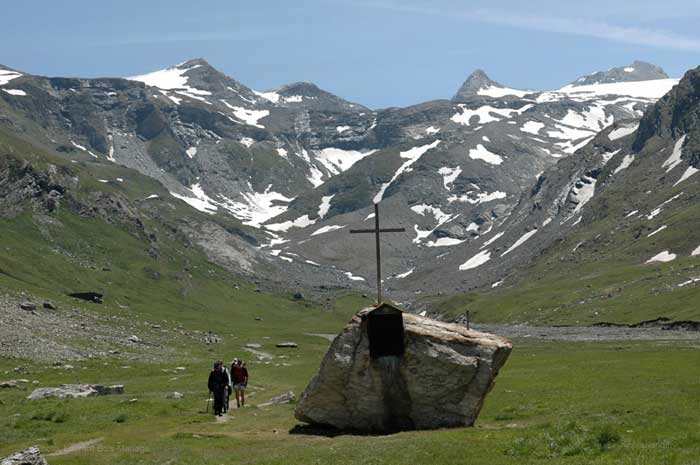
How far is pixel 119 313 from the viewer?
163 m

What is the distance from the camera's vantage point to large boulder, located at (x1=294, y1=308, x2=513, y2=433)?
130 ft

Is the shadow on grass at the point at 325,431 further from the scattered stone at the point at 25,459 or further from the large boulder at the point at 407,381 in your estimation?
the scattered stone at the point at 25,459

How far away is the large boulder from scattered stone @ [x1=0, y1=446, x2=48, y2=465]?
53.0 ft

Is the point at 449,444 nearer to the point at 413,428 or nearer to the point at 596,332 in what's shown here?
the point at 413,428

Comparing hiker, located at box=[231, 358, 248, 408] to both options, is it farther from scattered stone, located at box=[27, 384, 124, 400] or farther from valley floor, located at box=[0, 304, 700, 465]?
scattered stone, located at box=[27, 384, 124, 400]

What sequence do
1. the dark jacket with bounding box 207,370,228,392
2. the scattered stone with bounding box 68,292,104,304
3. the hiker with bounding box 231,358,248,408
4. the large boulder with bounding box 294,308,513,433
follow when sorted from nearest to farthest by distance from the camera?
the large boulder with bounding box 294,308,513,433
the dark jacket with bounding box 207,370,228,392
the hiker with bounding box 231,358,248,408
the scattered stone with bounding box 68,292,104,304

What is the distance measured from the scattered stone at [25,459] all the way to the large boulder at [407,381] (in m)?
16.2

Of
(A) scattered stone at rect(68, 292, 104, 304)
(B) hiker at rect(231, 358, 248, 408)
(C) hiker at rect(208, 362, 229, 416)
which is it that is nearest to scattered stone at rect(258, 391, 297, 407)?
(B) hiker at rect(231, 358, 248, 408)

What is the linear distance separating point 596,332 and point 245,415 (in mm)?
142343

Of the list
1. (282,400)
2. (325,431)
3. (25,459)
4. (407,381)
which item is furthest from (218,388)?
(25,459)

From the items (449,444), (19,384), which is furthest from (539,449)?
(19,384)

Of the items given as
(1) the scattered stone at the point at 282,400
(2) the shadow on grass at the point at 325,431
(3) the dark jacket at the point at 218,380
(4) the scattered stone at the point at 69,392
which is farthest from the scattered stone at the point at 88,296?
(2) the shadow on grass at the point at 325,431

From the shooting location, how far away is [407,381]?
131 feet

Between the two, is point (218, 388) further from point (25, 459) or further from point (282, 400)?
point (25, 459)
